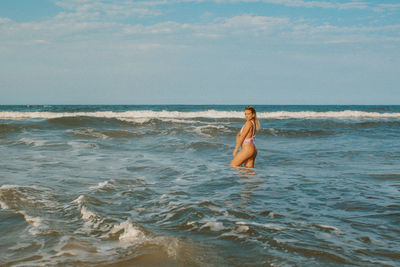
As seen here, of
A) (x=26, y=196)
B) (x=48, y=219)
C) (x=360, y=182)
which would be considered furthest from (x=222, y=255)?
(x=360, y=182)

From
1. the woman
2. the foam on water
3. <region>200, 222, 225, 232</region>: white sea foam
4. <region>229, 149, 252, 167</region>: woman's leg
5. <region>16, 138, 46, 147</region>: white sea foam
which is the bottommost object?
the foam on water

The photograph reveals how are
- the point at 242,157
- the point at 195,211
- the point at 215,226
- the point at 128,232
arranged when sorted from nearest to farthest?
the point at 128,232 < the point at 215,226 < the point at 195,211 < the point at 242,157

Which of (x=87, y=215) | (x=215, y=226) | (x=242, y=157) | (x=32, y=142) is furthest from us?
(x=32, y=142)

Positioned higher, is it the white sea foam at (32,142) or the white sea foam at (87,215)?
the white sea foam at (32,142)

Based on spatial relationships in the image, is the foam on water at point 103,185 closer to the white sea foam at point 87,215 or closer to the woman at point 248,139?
the white sea foam at point 87,215

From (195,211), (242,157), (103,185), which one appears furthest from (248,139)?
(195,211)

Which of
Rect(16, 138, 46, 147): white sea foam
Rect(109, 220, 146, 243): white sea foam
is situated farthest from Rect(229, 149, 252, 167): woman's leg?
Rect(16, 138, 46, 147): white sea foam

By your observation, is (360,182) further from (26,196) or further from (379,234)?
(26,196)

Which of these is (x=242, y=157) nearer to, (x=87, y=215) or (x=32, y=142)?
(x=87, y=215)

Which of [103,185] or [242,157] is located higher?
[242,157]

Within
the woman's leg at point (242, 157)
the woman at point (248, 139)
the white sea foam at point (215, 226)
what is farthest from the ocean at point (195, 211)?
the woman at point (248, 139)

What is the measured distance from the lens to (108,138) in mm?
15602

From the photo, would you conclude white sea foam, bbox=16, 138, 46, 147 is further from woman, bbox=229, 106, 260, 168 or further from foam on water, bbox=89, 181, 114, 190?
woman, bbox=229, 106, 260, 168

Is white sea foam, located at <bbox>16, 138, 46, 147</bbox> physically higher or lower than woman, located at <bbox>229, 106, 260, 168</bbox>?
lower
